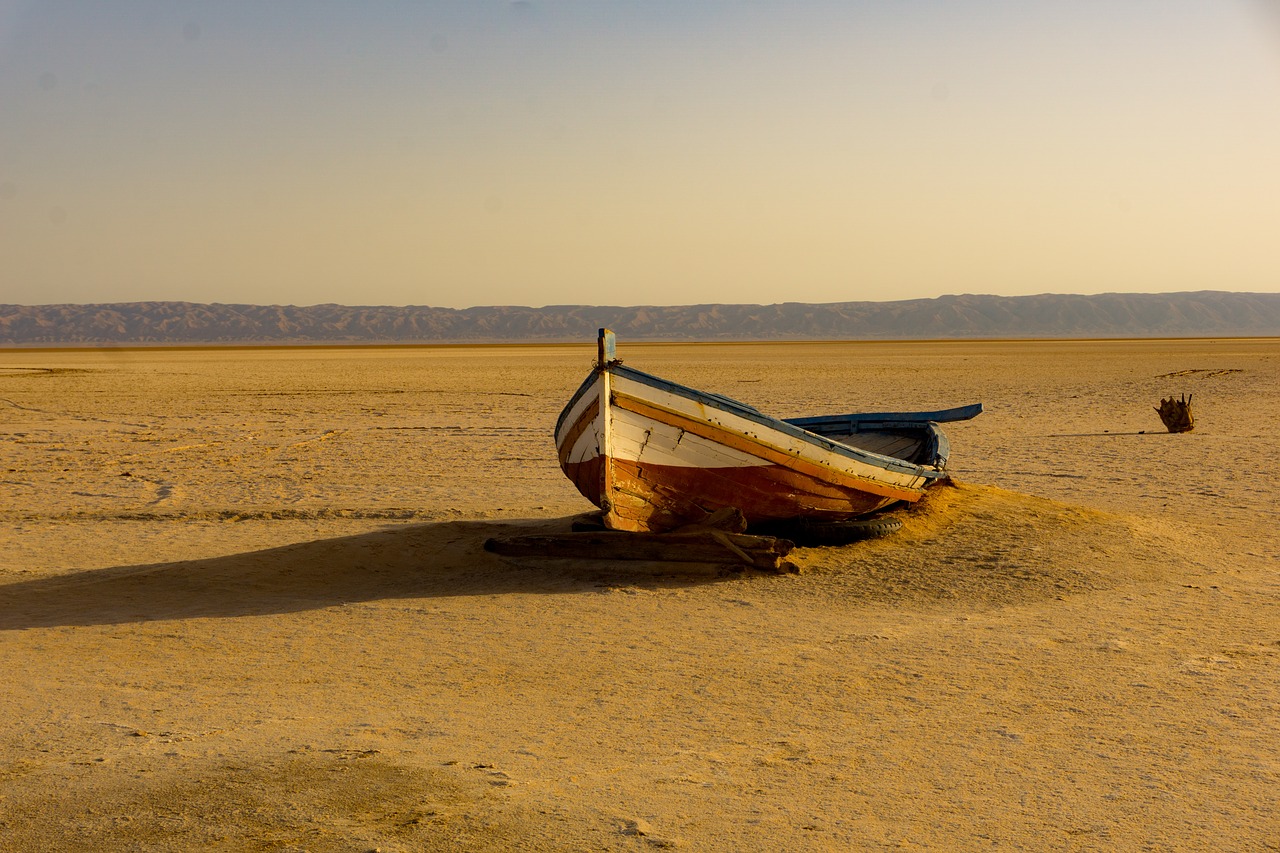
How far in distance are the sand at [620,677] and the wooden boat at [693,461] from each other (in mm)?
494

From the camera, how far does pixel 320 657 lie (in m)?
5.99

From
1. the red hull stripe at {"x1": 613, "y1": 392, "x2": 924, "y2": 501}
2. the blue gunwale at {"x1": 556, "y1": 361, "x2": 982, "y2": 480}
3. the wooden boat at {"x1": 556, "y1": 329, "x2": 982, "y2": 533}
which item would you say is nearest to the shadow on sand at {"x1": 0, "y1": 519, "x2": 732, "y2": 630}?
the wooden boat at {"x1": 556, "y1": 329, "x2": 982, "y2": 533}

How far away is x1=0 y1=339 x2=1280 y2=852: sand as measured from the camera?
3852 millimetres

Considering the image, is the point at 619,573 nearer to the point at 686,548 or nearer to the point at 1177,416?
the point at 686,548

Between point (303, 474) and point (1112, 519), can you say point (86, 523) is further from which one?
point (1112, 519)

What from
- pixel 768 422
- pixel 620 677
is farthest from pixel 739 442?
pixel 620 677

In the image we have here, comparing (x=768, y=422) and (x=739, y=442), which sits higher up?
(x=768, y=422)

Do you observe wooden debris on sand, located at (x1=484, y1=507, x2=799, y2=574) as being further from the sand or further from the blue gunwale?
the blue gunwale

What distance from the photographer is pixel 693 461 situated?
8195mm

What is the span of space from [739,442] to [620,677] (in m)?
2.98

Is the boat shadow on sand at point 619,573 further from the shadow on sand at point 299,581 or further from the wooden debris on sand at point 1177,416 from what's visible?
the wooden debris on sand at point 1177,416

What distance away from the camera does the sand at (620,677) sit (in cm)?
385

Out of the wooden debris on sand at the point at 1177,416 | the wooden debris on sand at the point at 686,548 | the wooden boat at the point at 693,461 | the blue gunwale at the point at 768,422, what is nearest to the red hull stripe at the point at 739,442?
the wooden boat at the point at 693,461

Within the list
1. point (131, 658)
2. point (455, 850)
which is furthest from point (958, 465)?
point (455, 850)
